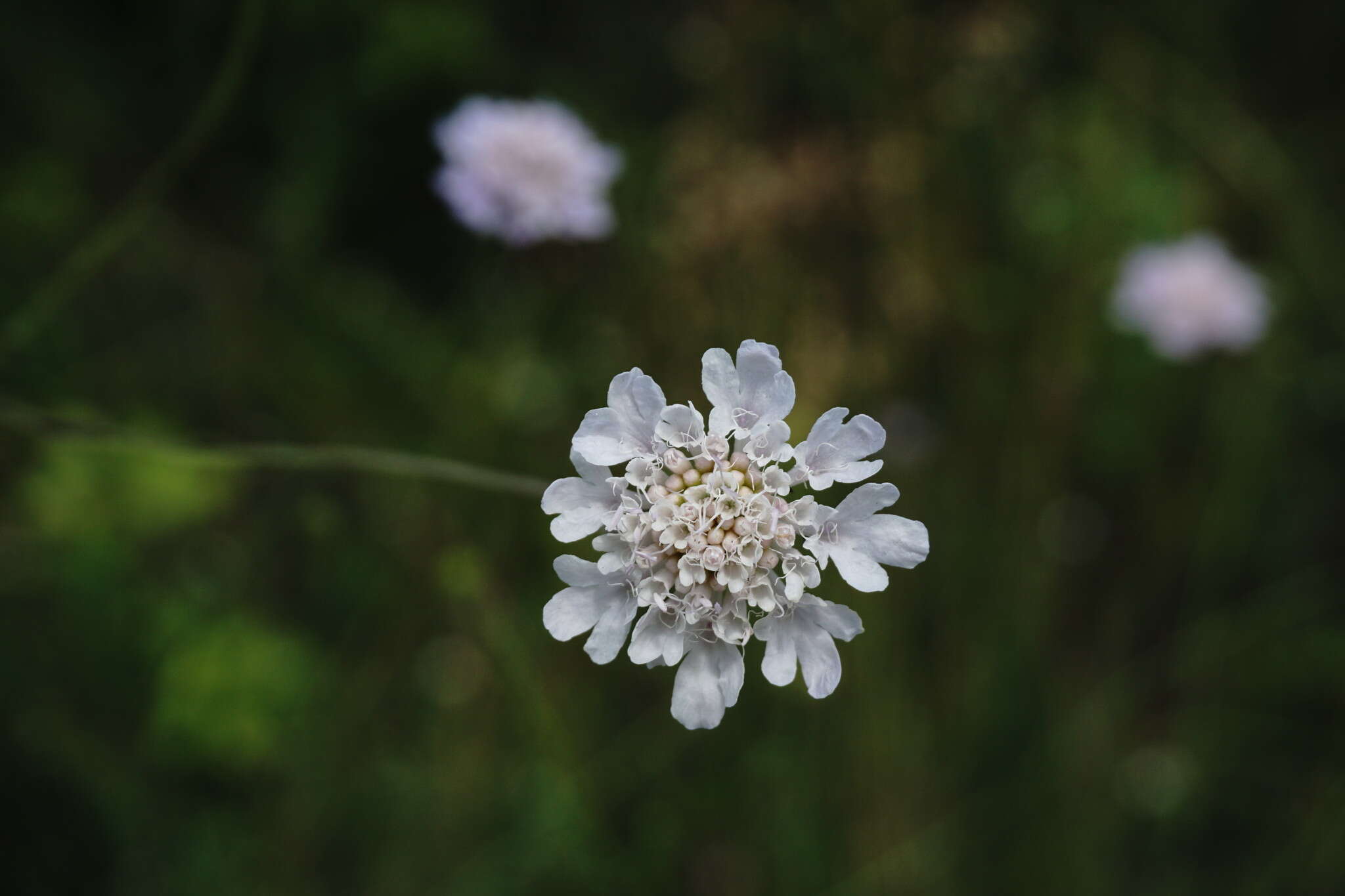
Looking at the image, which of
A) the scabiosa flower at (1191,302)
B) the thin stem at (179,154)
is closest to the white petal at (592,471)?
the thin stem at (179,154)

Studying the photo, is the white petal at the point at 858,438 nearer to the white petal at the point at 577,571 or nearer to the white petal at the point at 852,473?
the white petal at the point at 852,473

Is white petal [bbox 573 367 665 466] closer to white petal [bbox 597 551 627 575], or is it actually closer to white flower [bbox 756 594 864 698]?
white petal [bbox 597 551 627 575]

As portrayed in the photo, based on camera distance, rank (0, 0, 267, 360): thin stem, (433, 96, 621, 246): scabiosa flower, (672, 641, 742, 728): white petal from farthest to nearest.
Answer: (433, 96, 621, 246): scabiosa flower < (0, 0, 267, 360): thin stem < (672, 641, 742, 728): white petal

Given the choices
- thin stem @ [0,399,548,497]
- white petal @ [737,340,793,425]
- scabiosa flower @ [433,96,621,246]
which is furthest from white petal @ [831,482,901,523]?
scabiosa flower @ [433,96,621,246]

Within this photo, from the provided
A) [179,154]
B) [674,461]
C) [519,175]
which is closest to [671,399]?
[519,175]

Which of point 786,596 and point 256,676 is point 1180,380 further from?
point 256,676
